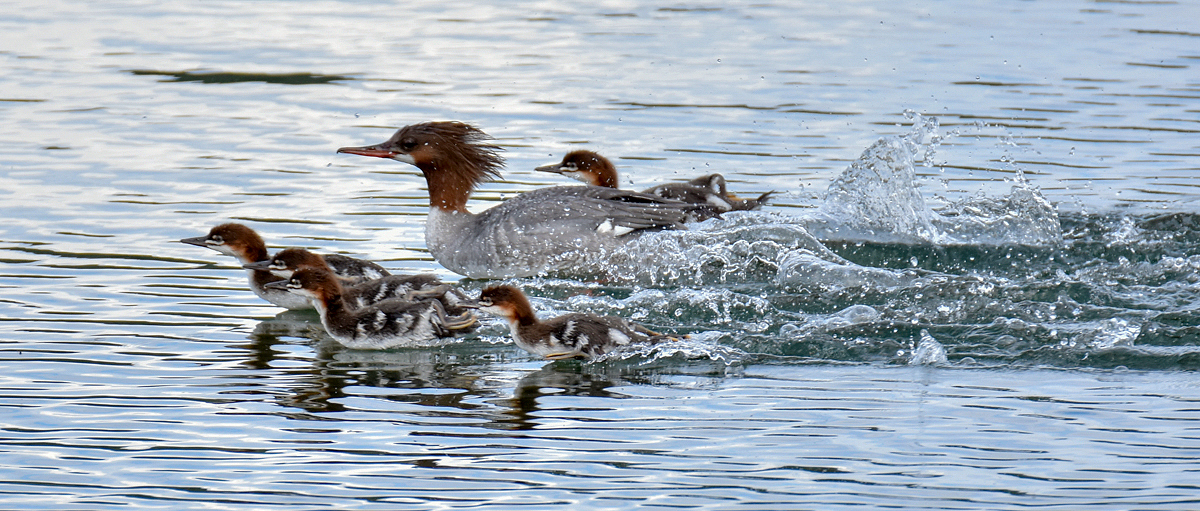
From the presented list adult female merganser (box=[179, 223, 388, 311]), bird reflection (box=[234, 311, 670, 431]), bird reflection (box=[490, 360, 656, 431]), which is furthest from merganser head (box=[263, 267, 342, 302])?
bird reflection (box=[490, 360, 656, 431])

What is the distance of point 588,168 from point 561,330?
3.68 m

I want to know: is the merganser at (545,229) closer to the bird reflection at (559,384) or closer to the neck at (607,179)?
the neck at (607,179)

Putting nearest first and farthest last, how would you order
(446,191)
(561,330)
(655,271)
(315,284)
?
(561,330), (315,284), (655,271), (446,191)

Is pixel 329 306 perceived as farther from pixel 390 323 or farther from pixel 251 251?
pixel 251 251

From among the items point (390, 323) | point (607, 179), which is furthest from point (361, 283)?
point (607, 179)

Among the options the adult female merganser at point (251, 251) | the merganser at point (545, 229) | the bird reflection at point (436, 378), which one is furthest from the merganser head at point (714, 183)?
the bird reflection at point (436, 378)

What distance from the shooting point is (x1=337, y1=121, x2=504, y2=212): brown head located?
10.1 metres

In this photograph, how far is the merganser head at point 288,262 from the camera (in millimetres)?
8172

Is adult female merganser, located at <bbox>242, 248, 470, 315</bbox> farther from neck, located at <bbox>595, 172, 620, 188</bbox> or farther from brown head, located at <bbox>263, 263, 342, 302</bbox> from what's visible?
neck, located at <bbox>595, 172, 620, 188</bbox>

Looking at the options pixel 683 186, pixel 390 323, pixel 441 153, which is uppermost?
pixel 441 153

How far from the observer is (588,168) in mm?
10672

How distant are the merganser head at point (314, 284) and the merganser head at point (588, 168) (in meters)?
3.03

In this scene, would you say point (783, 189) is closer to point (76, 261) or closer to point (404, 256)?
point (404, 256)

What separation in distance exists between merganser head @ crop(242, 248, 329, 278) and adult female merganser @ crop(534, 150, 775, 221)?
8.15 ft
